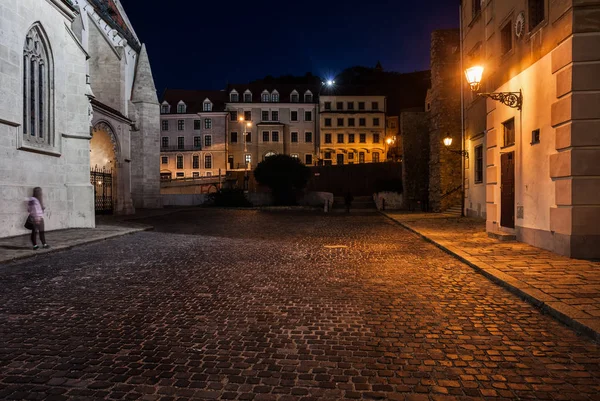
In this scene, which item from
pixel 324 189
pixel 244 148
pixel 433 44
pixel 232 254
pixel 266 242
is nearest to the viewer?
pixel 232 254

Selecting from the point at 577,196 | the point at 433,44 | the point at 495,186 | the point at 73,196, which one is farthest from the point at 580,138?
the point at 433,44

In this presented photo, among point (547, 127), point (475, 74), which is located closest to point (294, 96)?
point (475, 74)

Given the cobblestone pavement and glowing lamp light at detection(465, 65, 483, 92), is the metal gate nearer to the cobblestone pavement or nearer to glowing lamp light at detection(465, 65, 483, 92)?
the cobblestone pavement

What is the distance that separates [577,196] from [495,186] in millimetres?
4523

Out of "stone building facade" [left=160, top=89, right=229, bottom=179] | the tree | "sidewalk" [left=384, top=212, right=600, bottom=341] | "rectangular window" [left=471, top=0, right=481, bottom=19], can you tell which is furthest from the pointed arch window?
"stone building facade" [left=160, top=89, right=229, bottom=179]

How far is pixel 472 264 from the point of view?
8742mm

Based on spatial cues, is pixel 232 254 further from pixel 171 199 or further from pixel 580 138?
pixel 171 199

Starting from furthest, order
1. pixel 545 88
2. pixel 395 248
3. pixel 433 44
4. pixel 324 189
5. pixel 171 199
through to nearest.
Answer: pixel 324 189 < pixel 171 199 < pixel 433 44 < pixel 395 248 < pixel 545 88

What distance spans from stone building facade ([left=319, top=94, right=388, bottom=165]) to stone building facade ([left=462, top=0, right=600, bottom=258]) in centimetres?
5932

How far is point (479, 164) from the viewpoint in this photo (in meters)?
21.2

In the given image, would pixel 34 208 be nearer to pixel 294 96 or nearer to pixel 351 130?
pixel 351 130

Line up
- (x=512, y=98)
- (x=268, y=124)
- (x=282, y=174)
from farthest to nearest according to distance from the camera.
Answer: (x=268, y=124) < (x=282, y=174) < (x=512, y=98)

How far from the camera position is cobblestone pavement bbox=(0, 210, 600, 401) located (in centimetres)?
346

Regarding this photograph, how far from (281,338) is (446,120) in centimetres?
2450
